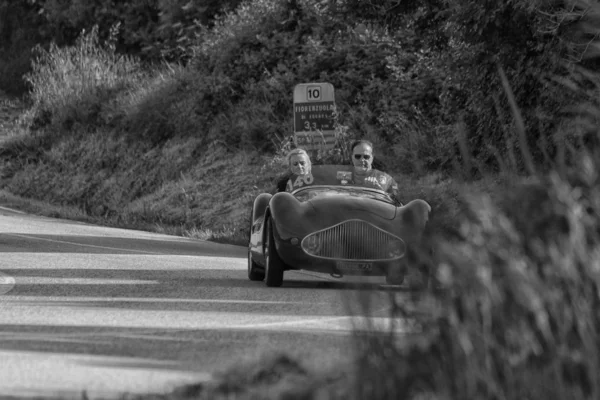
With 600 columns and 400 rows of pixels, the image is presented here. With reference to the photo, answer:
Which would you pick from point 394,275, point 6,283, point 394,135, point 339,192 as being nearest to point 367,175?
point 339,192

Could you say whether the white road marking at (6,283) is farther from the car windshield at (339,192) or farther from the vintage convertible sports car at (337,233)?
the car windshield at (339,192)

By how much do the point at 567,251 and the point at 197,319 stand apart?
6588mm

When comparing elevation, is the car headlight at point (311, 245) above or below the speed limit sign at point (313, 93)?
above

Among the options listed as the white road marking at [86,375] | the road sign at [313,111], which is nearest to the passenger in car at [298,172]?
Result: the white road marking at [86,375]

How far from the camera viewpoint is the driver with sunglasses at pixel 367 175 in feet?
54.9

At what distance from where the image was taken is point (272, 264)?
1560 cm

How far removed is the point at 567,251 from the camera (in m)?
5.92

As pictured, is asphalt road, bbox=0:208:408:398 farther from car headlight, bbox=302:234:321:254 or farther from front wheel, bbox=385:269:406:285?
car headlight, bbox=302:234:321:254

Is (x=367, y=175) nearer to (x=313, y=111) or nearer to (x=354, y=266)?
(x=354, y=266)

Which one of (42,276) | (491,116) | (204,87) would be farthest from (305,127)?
(204,87)

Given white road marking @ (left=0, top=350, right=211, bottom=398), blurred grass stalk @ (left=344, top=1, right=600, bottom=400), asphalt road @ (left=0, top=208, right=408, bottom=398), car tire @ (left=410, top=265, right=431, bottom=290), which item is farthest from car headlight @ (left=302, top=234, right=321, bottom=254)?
blurred grass stalk @ (left=344, top=1, right=600, bottom=400)

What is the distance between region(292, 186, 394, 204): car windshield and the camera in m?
16.2

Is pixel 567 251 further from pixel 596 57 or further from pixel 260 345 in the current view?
pixel 596 57

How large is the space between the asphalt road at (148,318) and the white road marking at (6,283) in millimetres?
14
